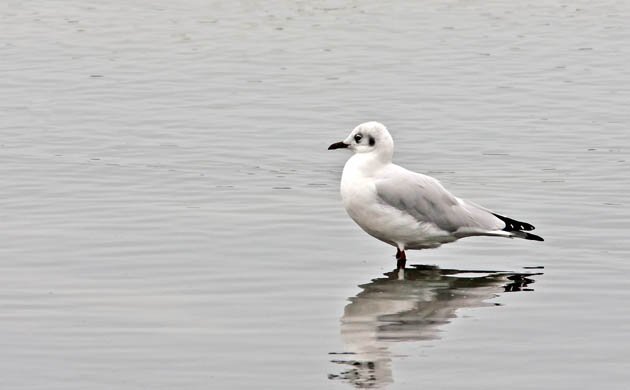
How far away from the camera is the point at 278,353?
10.7m

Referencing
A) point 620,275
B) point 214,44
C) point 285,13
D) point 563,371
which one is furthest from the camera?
point 285,13

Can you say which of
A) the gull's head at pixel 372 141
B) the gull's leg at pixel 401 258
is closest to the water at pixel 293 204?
the gull's leg at pixel 401 258

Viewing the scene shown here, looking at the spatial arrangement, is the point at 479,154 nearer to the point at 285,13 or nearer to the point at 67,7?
the point at 285,13

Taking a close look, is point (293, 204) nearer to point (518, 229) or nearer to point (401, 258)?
point (401, 258)

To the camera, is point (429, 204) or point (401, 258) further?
point (401, 258)

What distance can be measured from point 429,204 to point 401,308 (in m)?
1.89

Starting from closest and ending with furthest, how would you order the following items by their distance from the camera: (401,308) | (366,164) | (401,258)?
(401,308), (366,164), (401,258)

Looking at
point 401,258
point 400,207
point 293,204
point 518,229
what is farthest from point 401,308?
point 293,204

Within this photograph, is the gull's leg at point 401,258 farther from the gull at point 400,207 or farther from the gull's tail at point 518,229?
the gull's tail at point 518,229

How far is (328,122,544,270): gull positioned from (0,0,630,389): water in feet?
1.09

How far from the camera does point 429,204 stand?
46.1 feet

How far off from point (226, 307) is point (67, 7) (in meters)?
24.7

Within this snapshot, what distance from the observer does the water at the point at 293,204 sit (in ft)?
35.1

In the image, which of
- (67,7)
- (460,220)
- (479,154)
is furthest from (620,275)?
(67,7)
